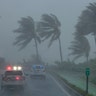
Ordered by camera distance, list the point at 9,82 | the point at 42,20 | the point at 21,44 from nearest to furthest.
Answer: the point at 9,82
the point at 42,20
the point at 21,44

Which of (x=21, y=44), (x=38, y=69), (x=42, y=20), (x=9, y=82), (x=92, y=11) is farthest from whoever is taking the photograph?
(x=21, y=44)

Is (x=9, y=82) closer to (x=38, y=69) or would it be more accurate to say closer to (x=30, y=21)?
(x=38, y=69)

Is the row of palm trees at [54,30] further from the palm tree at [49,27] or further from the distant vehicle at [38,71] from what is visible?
the distant vehicle at [38,71]

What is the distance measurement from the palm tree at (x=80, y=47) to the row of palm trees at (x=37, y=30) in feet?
10.2

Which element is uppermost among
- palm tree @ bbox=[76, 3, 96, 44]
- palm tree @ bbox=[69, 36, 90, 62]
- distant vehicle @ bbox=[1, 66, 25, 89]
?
palm tree @ bbox=[76, 3, 96, 44]

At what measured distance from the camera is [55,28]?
8431 cm

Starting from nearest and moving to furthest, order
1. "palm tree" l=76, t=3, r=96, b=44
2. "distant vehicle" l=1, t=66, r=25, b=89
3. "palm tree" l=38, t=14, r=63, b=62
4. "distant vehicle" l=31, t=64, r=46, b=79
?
"distant vehicle" l=1, t=66, r=25, b=89 < "distant vehicle" l=31, t=64, r=46, b=79 < "palm tree" l=76, t=3, r=96, b=44 < "palm tree" l=38, t=14, r=63, b=62

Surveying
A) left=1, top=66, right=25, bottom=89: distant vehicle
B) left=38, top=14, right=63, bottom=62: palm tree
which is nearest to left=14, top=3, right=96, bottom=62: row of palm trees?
left=38, top=14, right=63, bottom=62: palm tree

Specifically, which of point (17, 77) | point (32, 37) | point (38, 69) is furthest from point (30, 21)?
point (17, 77)

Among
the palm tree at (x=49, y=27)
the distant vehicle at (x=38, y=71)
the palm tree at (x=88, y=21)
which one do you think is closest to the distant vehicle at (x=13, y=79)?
the distant vehicle at (x=38, y=71)

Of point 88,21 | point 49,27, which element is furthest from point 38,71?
point 49,27

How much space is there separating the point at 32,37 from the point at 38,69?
4211 centimetres

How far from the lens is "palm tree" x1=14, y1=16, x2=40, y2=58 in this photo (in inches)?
3516

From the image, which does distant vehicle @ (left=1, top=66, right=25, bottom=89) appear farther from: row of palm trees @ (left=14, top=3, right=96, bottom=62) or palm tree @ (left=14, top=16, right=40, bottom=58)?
palm tree @ (left=14, top=16, right=40, bottom=58)
